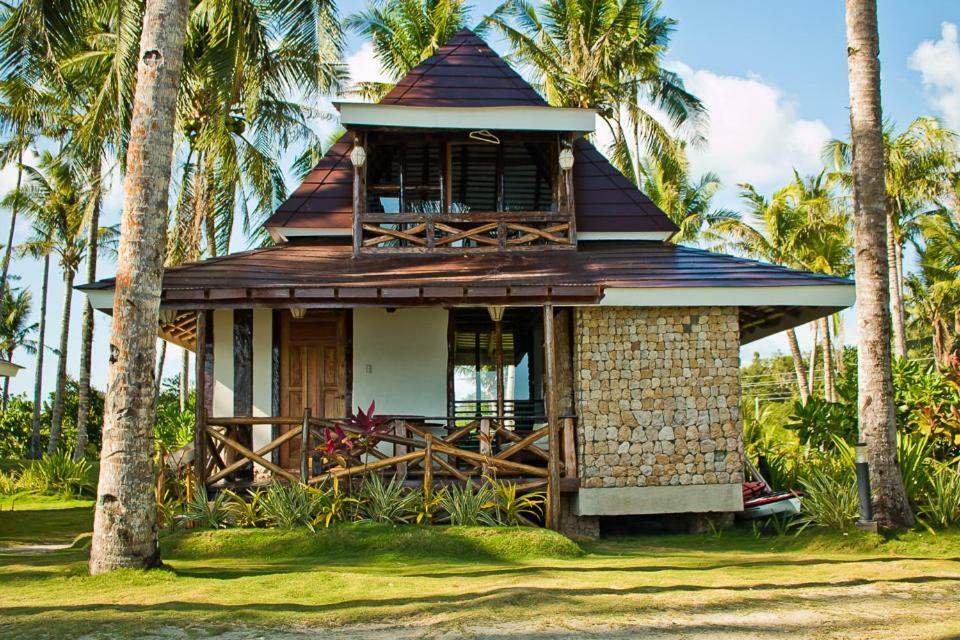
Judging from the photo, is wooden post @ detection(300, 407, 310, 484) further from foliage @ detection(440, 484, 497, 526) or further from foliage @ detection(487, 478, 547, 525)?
foliage @ detection(487, 478, 547, 525)

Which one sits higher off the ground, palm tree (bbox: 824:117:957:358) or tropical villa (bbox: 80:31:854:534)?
palm tree (bbox: 824:117:957:358)

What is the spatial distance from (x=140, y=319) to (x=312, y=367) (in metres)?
5.43

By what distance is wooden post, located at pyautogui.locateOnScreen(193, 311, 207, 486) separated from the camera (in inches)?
446

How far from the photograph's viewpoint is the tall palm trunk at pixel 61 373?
2628 centimetres

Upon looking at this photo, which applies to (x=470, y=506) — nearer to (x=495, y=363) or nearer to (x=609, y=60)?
(x=495, y=363)

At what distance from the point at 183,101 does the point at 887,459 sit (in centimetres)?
1862

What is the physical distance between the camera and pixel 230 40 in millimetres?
19141

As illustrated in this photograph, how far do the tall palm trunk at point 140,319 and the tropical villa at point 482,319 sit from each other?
2838 millimetres

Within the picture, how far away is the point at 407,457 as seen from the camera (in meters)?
11.3

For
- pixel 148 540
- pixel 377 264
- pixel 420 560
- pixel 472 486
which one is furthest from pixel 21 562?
pixel 377 264

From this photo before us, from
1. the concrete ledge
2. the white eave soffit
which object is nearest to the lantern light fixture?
the white eave soffit

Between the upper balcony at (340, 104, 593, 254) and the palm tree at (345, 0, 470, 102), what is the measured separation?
1432 cm

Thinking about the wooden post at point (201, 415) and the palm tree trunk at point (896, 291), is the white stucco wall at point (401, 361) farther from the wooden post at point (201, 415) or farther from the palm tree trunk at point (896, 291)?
the palm tree trunk at point (896, 291)

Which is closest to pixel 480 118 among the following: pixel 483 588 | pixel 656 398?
pixel 656 398
